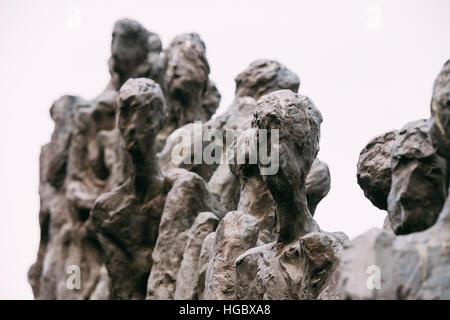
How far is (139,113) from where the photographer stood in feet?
32.2

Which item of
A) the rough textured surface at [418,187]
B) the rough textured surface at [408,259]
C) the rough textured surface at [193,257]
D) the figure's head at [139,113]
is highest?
the figure's head at [139,113]

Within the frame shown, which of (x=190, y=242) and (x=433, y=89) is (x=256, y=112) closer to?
(x=433, y=89)

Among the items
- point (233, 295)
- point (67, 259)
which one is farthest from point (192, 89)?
point (233, 295)

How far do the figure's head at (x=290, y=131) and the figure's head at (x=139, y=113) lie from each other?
309cm

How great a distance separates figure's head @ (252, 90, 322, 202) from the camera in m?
6.55

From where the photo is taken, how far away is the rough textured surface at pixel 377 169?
6.91 meters

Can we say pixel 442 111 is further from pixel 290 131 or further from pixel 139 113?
pixel 139 113

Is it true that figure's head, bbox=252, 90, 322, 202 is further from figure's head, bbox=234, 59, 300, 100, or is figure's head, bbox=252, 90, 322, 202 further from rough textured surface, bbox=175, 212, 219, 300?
Answer: figure's head, bbox=234, 59, 300, 100

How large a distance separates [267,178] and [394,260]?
177 centimetres

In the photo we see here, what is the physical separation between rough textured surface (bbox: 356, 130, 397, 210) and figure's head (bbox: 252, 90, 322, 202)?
39 centimetres

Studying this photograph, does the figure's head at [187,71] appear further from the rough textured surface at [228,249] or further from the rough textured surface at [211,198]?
the rough textured surface at [228,249]

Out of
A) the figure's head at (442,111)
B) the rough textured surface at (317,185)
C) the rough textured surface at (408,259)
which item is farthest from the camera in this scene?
the rough textured surface at (317,185)

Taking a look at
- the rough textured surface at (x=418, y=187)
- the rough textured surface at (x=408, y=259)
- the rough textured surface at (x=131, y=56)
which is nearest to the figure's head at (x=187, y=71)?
the rough textured surface at (x=131, y=56)

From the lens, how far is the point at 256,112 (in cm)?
670
